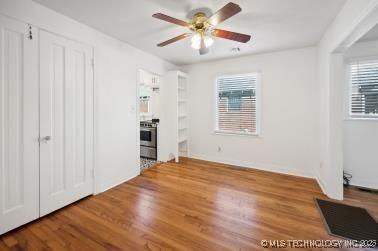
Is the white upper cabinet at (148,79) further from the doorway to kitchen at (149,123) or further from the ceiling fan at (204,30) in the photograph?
the ceiling fan at (204,30)

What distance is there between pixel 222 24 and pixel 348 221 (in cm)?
291

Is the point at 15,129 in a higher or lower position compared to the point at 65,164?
higher

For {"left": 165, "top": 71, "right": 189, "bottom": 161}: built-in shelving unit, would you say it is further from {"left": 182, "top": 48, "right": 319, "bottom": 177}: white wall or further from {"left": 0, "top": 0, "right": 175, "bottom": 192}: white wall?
{"left": 0, "top": 0, "right": 175, "bottom": 192}: white wall

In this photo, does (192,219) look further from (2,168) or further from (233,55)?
(233,55)

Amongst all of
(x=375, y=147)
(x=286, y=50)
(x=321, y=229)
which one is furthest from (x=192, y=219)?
(x=286, y=50)

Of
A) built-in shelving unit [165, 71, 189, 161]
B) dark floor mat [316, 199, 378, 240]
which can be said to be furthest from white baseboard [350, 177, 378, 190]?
built-in shelving unit [165, 71, 189, 161]

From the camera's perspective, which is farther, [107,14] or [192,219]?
[107,14]

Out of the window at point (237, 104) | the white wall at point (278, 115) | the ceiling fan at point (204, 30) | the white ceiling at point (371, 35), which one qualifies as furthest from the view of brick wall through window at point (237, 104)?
the ceiling fan at point (204, 30)

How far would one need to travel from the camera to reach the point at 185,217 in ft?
7.10

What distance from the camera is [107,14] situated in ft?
7.50

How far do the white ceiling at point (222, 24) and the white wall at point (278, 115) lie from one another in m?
0.43

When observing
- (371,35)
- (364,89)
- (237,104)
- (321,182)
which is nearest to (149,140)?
(237,104)

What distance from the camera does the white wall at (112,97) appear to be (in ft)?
8.02

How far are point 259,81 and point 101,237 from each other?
3803 millimetres
